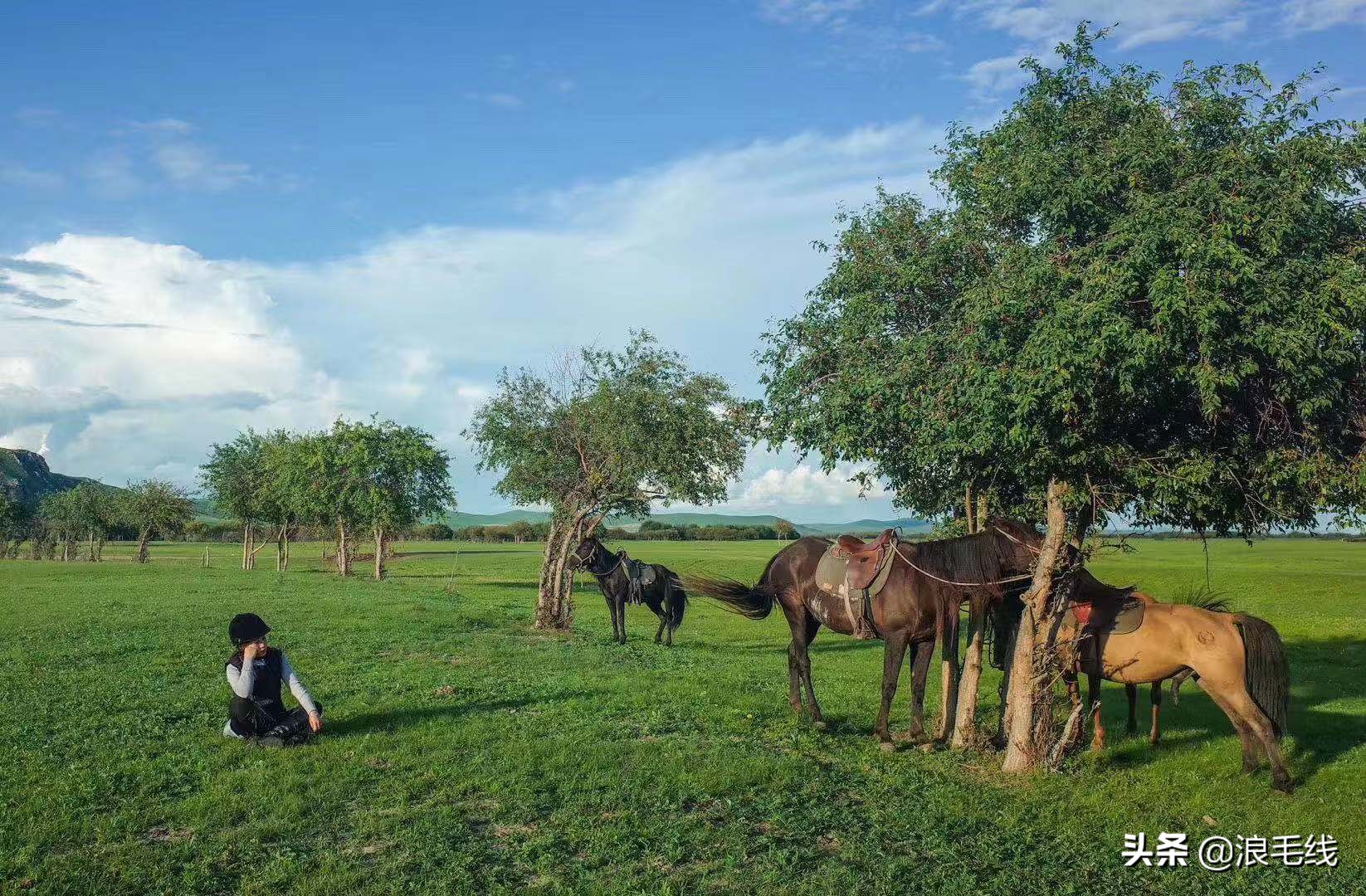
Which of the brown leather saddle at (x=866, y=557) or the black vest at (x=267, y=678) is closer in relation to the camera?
the black vest at (x=267, y=678)

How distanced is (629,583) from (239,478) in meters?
44.3

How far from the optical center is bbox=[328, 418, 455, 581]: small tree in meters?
48.3

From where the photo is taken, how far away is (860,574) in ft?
38.5

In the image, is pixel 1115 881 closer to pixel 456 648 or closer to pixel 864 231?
pixel 864 231

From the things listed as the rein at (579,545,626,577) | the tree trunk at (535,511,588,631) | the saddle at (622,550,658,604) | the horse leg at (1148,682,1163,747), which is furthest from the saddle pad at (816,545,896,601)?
the tree trunk at (535,511,588,631)

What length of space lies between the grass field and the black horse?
171 inches

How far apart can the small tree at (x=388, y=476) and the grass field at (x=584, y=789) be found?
30445 millimetres

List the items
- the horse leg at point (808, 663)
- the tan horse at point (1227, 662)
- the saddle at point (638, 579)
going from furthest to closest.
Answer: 1. the saddle at point (638, 579)
2. the horse leg at point (808, 663)
3. the tan horse at point (1227, 662)

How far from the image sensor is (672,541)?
414ft

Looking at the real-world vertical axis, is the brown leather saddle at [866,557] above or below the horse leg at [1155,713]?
above

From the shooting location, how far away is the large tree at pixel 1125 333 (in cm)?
835

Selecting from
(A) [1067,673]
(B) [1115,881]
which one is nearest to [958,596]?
(A) [1067,673]

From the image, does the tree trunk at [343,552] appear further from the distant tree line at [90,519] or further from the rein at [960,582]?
the rein at [960,582]

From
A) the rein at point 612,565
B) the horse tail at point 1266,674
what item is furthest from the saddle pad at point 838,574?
the rein at point 612,565
